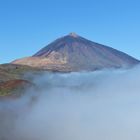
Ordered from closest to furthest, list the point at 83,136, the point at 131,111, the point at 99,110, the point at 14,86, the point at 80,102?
the point at 131,111 → the point at 83,136 → the point at 99,110 → the point at 80,102 → the point at 14,86

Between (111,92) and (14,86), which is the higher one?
(14,86)

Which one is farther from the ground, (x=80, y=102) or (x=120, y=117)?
(x=80, y=102)

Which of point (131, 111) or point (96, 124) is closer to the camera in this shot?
point (131, 111)

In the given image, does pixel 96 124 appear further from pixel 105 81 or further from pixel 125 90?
pixel 105 81

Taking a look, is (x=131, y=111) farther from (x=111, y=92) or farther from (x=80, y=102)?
(x=80, y=102)

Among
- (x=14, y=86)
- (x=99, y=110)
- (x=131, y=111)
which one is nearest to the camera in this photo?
(x=131, y=111)

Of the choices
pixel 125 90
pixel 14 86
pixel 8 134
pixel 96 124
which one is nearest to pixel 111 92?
pixel 125 90

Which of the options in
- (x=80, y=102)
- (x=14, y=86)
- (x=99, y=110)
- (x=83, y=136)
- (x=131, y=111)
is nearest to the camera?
(x=131, y=111)

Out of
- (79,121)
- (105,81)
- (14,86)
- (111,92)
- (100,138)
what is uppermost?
(14,86)

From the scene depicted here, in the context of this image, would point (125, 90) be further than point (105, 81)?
No
